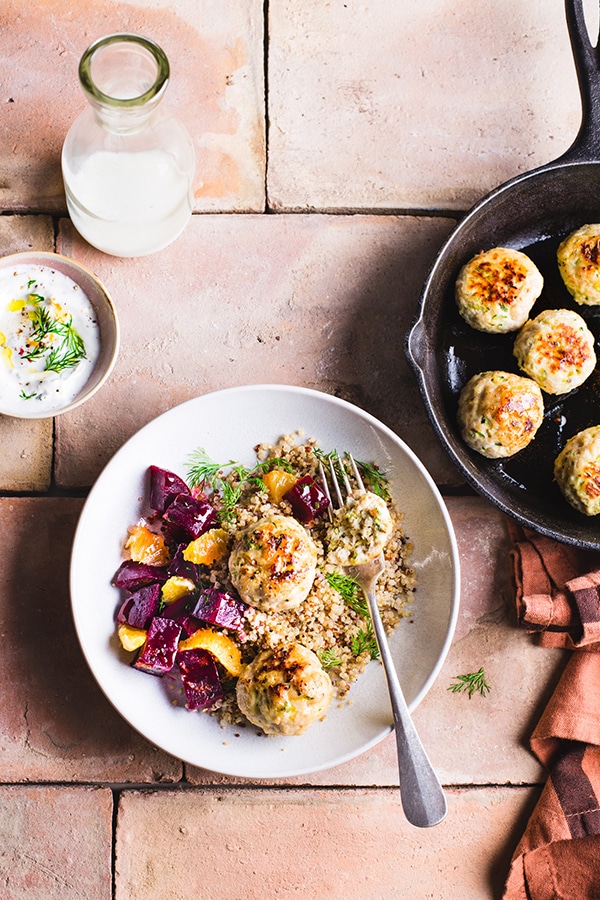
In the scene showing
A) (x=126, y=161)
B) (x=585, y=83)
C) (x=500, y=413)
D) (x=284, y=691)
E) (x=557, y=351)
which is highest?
(x=585, y=83)

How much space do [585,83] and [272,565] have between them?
1723 mm

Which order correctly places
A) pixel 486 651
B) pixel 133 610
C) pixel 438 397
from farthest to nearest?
pixel 486 651
pixel 438 397
pixel 133 610

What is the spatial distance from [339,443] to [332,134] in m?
1.05

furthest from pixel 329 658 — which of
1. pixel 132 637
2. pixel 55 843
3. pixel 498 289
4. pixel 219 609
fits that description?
pixel 498 289

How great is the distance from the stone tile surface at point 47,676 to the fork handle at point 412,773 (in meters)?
0.86

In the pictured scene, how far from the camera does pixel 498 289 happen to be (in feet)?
8.11

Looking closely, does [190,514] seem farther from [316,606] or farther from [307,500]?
[316,606]

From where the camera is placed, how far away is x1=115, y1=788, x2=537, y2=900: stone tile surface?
2621 mm

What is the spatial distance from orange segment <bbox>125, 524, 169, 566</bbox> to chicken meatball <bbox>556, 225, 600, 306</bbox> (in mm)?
1517

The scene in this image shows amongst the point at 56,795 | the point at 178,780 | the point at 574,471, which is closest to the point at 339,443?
the point at 574,471

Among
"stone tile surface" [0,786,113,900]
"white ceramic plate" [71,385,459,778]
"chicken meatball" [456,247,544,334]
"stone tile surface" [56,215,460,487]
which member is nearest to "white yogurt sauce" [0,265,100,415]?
"stone tile surface" [56,215,460,487]

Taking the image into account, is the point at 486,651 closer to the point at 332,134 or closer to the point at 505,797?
the point at 505,797

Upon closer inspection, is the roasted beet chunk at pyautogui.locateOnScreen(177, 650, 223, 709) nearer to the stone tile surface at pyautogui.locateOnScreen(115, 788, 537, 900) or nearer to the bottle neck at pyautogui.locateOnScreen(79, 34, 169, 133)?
the stone tile surface at pyautogui.locateOnScreen(115, 788, 537, 900)

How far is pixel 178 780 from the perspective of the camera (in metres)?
2.64
